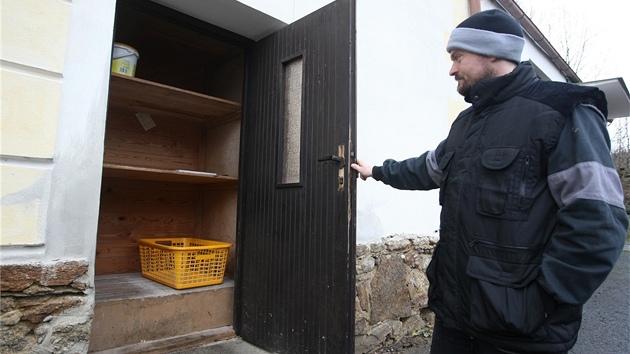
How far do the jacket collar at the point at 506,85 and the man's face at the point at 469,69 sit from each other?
0.07m

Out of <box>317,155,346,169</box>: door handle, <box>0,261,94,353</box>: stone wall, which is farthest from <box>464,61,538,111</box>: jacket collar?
<box>0,261,94,353</box>: stone wall

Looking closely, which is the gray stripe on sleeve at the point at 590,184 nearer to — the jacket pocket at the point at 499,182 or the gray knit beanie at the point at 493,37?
the jacket pocket at the point at 499,182

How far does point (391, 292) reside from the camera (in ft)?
9.78

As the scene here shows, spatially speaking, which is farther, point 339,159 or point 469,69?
point 339,159

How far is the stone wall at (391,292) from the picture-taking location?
275 centimetres

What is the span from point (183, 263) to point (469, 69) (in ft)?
7.16

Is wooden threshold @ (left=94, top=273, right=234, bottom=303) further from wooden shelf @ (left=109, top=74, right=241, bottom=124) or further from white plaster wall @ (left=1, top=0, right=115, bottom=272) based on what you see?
wooden shelf @ (left=109, top=74, right=241, bottom=124)

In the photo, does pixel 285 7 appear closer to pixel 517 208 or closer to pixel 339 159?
pixel 339 159

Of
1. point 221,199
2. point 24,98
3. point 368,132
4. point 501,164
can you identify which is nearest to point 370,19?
point 368,132

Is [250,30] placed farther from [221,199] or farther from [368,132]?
[221,199]

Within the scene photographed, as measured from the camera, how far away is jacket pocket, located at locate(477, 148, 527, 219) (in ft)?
3.93

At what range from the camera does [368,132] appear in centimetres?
297

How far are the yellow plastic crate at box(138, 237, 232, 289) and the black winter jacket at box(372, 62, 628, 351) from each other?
1.84m

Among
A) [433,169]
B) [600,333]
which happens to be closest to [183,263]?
[433,169]
